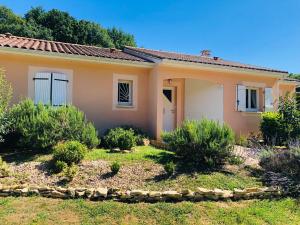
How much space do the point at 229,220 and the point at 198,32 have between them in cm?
1629

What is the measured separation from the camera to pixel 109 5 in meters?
19.2

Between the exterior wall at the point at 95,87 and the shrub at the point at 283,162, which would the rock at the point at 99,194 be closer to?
the shrub at the point at 283,162

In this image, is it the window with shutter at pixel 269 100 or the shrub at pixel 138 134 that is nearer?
the shrub at pixel 138 134

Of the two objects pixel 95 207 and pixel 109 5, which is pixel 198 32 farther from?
pixel 95 207

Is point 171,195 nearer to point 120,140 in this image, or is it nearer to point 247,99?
point 120,140

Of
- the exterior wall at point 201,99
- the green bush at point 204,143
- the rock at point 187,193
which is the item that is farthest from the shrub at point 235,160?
the exterior wall at point 201,99

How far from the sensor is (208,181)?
799 centimetres

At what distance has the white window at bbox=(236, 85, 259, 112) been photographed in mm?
15148

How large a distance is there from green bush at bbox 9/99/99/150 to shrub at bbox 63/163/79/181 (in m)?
1.82

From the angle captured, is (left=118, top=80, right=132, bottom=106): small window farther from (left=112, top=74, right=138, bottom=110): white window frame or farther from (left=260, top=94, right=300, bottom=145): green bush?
(left=260, top=94, right=300, bottom=145): green bush

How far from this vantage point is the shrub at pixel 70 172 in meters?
7.64

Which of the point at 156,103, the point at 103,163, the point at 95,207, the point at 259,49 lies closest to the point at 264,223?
the point at 95,207

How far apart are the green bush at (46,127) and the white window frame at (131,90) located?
295 centimetres

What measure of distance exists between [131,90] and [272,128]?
632 cm
